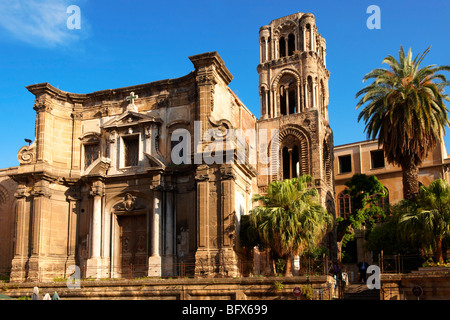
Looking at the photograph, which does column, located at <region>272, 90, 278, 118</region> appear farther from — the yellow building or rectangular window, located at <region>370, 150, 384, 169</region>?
rectangular window, located at <region>370, 150, 384, 169</region>

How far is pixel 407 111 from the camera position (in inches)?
1128

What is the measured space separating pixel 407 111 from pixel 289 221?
32.5ft

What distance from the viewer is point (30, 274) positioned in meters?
28.9

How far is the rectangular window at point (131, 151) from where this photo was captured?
3105cm

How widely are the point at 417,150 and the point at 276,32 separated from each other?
63.3 feet

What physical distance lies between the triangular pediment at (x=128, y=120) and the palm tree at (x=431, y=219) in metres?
14.6

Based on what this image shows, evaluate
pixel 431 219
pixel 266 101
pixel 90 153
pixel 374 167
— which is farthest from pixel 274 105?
pixel 431 219

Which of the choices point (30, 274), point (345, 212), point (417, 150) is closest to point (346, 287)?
point (417, 150)

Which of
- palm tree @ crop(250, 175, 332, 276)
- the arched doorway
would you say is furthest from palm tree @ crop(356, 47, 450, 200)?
the arched doorway

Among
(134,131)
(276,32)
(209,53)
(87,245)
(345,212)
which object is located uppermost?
(276,32)

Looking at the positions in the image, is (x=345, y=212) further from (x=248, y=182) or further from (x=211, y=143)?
(x=211, y=143)

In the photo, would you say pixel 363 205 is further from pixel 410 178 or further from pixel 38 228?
pixel 38 228

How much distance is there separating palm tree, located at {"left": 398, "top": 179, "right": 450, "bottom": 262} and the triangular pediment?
14.6m
